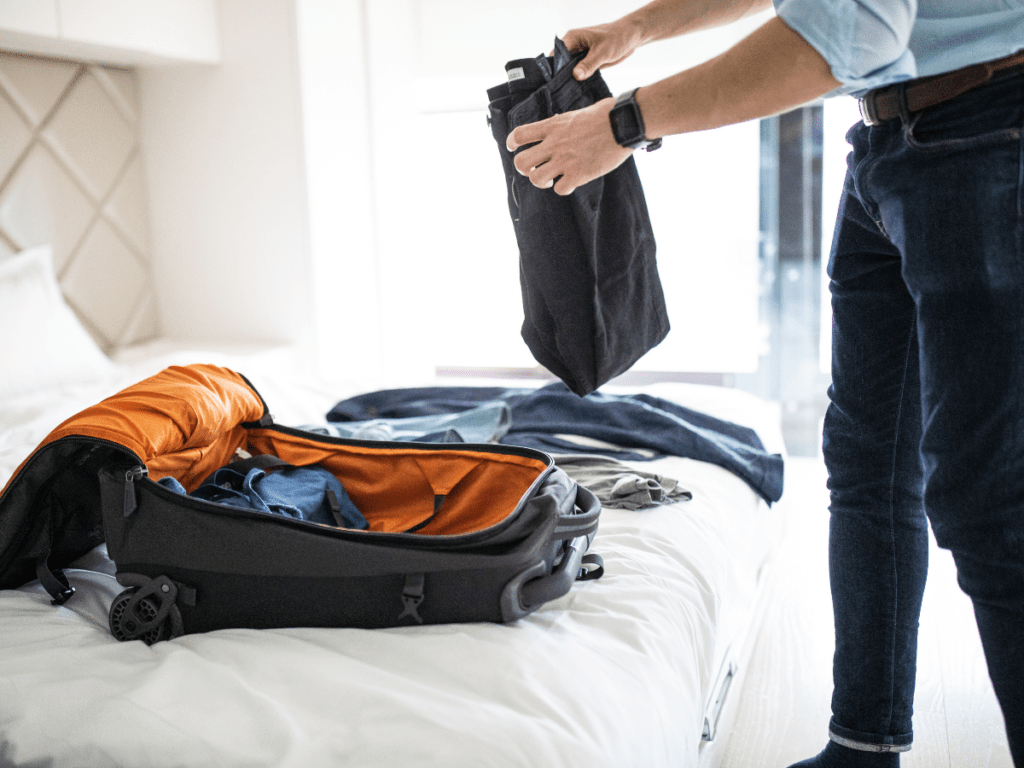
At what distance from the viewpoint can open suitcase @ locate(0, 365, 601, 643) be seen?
3.22 feet

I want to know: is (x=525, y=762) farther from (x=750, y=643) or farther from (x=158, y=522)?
(x=750, y=643)

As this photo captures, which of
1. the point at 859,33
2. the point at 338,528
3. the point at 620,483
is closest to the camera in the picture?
the point at 859,33

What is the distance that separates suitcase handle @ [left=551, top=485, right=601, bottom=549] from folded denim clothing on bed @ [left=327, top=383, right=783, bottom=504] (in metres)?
0.57

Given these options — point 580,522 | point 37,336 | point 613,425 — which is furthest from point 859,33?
point 37,336

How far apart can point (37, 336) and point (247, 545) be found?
148 centimetres

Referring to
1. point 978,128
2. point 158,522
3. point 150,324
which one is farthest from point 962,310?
point 150,324

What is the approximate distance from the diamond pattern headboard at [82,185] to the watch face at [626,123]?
2106mm

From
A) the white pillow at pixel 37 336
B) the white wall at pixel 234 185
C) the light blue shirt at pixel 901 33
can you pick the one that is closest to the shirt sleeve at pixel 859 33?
the light blue shirt at pixel 901 33

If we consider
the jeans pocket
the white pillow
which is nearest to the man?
the jeans pocket

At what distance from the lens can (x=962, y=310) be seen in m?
0.83

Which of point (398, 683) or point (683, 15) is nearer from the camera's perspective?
point (398, 683)

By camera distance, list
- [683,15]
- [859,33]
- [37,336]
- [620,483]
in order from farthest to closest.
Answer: [37,336]
[620,483]
[683,15]
[859,33]

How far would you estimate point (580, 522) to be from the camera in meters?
1.03

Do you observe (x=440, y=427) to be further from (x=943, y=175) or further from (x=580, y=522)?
(x=943, y=175)
